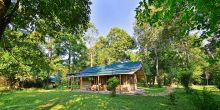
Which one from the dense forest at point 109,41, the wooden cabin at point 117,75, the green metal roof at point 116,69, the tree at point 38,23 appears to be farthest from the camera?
the wooden cabin at point 117,75

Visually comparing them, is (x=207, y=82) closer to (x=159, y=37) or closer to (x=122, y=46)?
(x=159, y=37)

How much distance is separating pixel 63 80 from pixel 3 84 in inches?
1177

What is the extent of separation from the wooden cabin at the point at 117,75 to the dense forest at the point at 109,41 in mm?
5843

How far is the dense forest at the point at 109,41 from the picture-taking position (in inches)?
279

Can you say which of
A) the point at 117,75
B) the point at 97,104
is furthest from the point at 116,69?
the point at 97,104

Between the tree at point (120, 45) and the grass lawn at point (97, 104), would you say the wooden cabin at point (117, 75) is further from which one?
the tree at point (120, 45)

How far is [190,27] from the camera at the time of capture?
30.3 ft

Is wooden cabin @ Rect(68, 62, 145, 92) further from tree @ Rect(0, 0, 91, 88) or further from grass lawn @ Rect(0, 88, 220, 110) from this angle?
tree @ Rect(0, 0, 91, 88)

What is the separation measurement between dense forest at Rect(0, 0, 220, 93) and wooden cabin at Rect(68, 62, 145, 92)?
584 centimetres

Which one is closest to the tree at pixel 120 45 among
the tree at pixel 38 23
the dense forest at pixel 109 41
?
the dense forest at pixel 109 41


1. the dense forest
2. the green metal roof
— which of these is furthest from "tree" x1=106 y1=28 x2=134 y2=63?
the green metal roof

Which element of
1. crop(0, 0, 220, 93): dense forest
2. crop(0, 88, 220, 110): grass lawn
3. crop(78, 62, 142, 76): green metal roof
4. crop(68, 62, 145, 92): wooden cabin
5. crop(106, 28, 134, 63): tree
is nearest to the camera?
crop(0, 0, 220, 93): dense forest

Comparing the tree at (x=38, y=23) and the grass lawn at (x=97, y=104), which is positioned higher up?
the tree at (x=38, y=23)

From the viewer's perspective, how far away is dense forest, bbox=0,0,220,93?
709 cm
